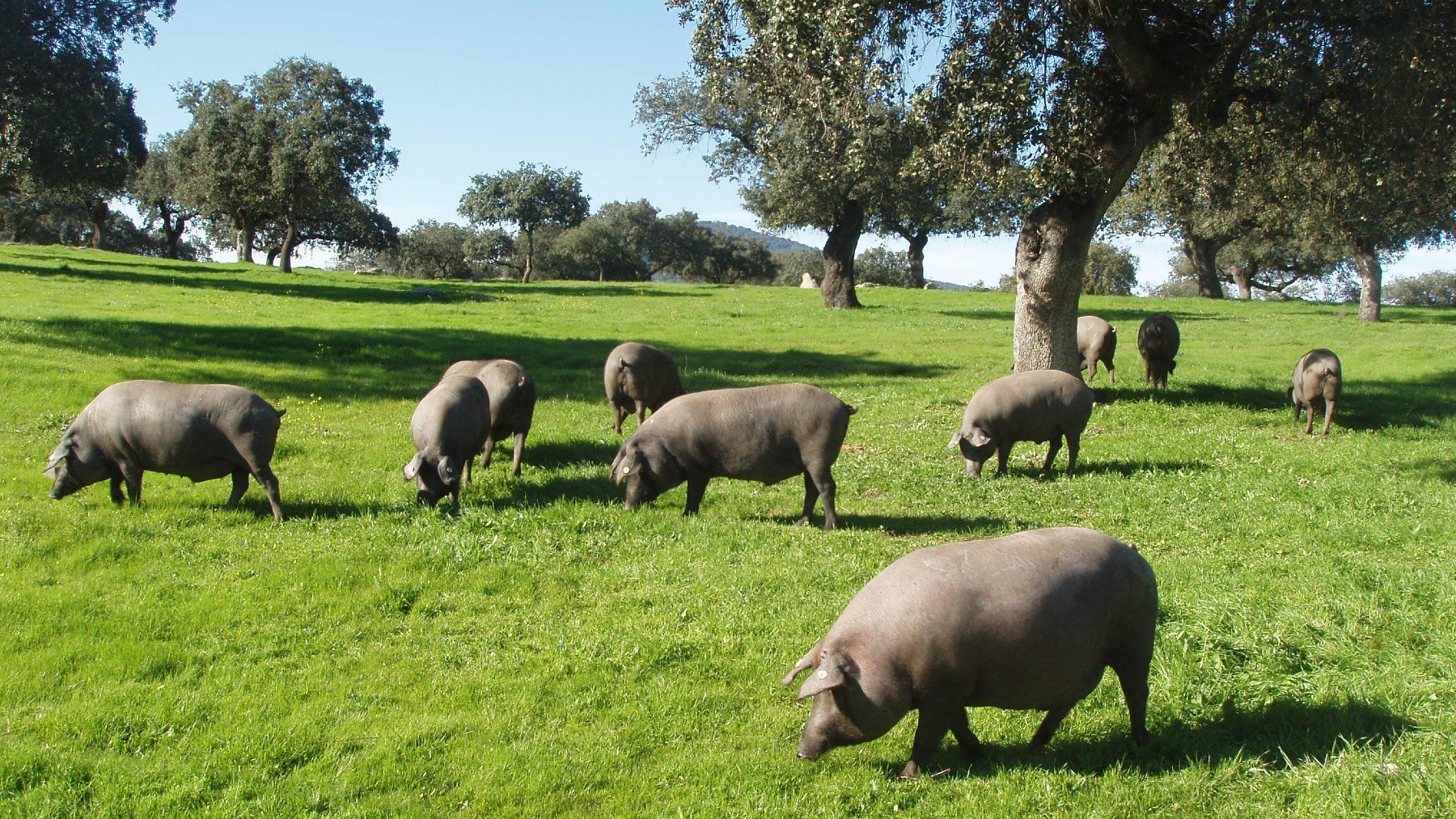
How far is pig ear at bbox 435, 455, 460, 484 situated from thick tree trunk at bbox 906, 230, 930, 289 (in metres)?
44.0

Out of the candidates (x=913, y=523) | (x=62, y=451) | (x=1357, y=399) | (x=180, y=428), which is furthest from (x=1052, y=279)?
(x=62, y=451)

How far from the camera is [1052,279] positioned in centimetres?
1747

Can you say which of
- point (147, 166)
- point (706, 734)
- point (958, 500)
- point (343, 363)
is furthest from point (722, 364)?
point (147, 166)

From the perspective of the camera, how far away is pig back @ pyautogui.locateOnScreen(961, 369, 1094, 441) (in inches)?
505

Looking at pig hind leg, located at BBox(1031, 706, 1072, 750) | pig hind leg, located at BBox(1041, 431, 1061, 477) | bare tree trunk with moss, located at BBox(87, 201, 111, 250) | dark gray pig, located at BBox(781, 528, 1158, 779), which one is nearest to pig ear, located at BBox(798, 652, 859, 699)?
dark gray pig, located at BBox(781, 528, 1158, 779)

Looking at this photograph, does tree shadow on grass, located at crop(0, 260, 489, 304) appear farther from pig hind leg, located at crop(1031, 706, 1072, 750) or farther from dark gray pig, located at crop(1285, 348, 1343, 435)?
pig hind leg, located at crop(1031, 706, 1072, 750)

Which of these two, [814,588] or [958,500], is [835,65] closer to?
[958,500]

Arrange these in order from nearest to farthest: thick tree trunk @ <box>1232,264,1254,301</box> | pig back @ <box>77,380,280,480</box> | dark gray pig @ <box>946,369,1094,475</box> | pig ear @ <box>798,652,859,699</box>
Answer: pig ear @ <box>798,652,859,699</box>, pig back @ <box>77,380,280,480</box>, dark gray pig @ <box>946,369,1094,475</box>, thick tree trunk @ <box>1232,264,1254,301</box>

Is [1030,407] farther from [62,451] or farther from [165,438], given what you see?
[62,451]

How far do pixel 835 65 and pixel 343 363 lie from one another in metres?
10.5

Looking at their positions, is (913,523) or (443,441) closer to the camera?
(443,441)

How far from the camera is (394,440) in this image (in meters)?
13.5

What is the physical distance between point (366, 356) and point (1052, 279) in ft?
42.5

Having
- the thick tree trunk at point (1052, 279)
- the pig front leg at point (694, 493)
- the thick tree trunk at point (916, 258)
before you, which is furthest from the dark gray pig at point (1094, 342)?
the thick tree trunk at point (916, 258)
